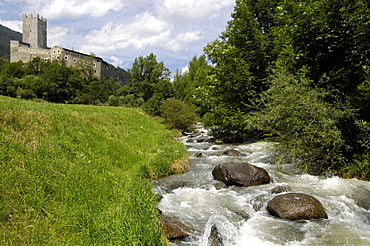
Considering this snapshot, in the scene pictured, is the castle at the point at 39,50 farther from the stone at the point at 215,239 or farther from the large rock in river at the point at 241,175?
the stone at the point at 215,239

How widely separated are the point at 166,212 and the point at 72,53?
394 feet

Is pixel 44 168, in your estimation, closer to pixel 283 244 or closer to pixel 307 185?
pixel 283 244

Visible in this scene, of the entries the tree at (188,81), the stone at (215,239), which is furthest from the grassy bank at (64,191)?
the tree at (188,81)

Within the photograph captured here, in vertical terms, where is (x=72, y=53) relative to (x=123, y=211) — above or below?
above

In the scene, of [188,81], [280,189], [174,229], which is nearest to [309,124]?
[280,189]

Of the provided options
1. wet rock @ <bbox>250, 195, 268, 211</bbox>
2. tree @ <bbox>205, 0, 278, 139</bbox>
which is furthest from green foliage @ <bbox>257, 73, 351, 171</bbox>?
tree @ <bbox>205, 0, 278, 139</bbox>

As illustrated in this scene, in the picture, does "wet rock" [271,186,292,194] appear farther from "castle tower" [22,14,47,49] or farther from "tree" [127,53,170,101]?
"castle tower" [22,14,47,49]

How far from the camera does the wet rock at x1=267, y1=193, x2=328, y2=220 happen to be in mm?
6844

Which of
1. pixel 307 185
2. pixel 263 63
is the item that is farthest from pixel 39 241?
pixel 263 63

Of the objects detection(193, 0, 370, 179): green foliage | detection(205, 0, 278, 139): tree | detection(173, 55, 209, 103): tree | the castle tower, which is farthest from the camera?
the castle tower

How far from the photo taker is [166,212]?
724 centimetres

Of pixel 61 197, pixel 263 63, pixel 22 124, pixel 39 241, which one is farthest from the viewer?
pixel 263 63

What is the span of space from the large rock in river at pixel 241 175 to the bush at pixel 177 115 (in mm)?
18533

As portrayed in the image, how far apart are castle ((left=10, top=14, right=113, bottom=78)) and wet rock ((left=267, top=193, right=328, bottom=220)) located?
4084 inches
